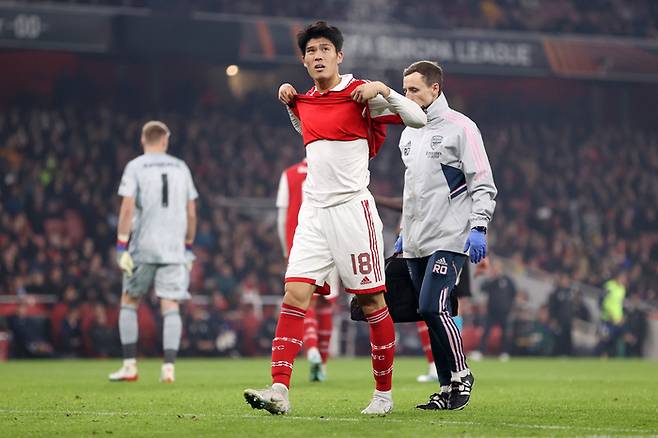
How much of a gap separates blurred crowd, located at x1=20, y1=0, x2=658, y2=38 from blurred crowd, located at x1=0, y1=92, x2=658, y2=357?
3.26 m

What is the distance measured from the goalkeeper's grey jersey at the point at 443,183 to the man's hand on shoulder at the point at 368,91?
1.01m

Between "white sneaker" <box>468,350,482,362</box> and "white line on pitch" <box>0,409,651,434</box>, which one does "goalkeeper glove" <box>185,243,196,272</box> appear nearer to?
"white line on pitch" <box>0,409,651,434</box>

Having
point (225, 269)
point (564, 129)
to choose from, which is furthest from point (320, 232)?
point (564, 129)

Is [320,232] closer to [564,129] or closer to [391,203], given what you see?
[391,203]

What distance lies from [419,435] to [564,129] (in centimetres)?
2899

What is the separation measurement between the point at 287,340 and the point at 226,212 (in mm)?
19751

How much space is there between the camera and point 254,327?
20656 mm

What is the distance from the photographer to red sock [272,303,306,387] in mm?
6398

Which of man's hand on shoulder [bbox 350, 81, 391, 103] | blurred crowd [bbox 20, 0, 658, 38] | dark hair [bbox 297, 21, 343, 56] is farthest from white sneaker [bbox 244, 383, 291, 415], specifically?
blurred crowd [bbox 20, 0, 658, 38]

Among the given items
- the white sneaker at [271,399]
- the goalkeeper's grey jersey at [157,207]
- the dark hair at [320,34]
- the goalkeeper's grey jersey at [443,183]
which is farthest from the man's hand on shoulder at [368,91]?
the goalkeeper's grey jersey at [157,207]

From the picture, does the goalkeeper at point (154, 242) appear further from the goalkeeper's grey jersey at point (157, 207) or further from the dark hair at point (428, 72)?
the dark hair at point (428, 72)

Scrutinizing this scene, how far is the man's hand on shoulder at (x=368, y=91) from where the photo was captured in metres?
6.42

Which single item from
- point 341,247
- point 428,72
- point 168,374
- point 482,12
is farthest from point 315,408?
point 482,12

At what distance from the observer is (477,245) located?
6965 mm
